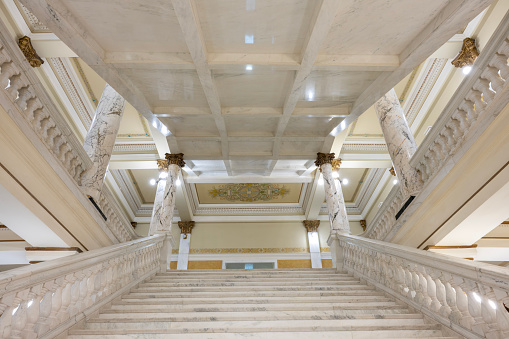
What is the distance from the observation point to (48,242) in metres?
4.26

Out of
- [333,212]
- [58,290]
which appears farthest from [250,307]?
[333,212]

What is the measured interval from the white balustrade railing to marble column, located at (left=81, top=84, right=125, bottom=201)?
0.51 feet

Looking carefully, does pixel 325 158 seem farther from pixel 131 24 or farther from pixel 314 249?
pixel 314 249

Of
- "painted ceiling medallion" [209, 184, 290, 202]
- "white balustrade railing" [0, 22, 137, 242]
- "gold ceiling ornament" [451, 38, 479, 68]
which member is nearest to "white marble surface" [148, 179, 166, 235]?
"white balustrade railing" [0, 22, 137, 242]

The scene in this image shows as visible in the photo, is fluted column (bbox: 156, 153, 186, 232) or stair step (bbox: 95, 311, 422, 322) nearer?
stair step (bbox: 95, 311, 422, 322)

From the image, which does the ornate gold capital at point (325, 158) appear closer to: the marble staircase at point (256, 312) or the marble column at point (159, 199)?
the marble staircase at point (256, 312)

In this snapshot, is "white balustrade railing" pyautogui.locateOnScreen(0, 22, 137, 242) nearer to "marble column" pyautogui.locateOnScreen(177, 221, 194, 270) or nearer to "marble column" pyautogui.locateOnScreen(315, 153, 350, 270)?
"marble column" pyautogui.locateOnScreen(315, 153, 350, 270)

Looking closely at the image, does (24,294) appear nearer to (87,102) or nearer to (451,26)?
(451,26)

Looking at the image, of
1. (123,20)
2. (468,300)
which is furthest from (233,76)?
(468,300)

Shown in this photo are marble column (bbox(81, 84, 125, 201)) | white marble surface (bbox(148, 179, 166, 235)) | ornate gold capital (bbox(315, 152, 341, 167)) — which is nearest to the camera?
marble column (bbox(81, 84, 125, 201))

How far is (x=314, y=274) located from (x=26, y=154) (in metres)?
4.47

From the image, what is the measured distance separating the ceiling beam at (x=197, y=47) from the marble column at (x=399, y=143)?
125 inches

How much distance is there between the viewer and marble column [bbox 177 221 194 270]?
11.4 m

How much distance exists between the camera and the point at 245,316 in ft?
8.99
